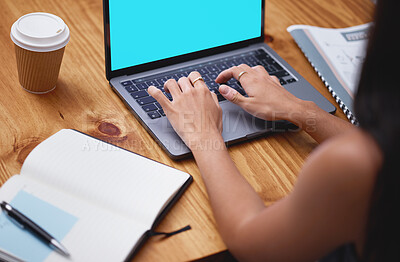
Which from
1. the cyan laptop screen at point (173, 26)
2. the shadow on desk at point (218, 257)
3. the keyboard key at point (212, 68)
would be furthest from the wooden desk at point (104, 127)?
the keyboard key at point (212, 68)

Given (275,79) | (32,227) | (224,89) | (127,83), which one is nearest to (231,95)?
(224,89)

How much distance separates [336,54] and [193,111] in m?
0.46

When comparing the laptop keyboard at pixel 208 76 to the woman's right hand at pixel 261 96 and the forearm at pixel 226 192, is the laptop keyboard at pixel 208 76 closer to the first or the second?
the woman's right hand at pixel 261 96

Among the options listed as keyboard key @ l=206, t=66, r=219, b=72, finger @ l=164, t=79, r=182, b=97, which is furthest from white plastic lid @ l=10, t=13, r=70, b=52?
keyboard key @ l=206, t=66, r=219, b=72

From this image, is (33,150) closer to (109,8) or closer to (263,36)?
(109,8)

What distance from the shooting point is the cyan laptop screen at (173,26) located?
1.00 meters

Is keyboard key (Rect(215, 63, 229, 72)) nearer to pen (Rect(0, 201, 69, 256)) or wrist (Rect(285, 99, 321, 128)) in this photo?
→ wrist (Rect(285, 99, 321, 128))

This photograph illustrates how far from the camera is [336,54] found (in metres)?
1.20

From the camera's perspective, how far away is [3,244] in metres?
0.72

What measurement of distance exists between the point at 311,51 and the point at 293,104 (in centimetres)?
28

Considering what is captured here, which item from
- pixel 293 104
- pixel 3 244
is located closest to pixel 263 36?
pixel 293 104

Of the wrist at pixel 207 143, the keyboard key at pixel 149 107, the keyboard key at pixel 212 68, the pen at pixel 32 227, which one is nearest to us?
the pen at pixel 32 227

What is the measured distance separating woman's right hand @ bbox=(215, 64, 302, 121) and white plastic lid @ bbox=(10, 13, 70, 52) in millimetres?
334

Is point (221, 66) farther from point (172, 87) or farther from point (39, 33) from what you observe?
point (39, 33)
